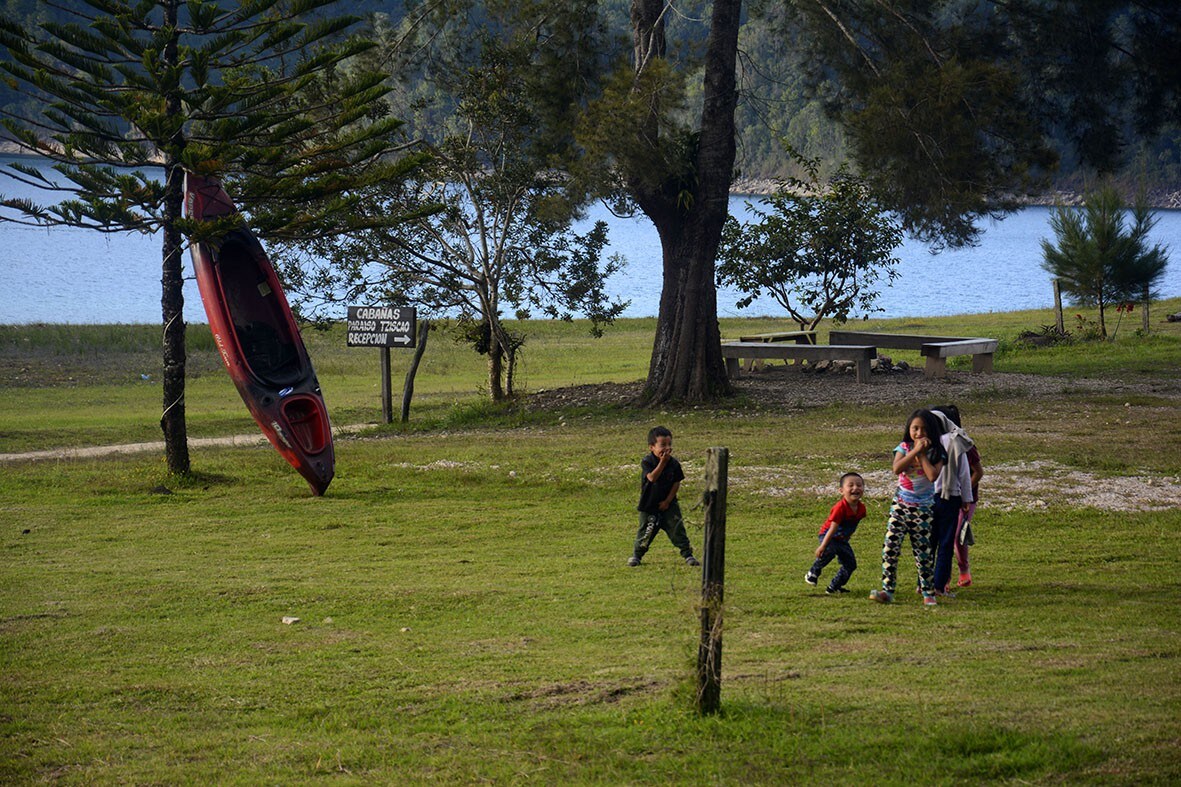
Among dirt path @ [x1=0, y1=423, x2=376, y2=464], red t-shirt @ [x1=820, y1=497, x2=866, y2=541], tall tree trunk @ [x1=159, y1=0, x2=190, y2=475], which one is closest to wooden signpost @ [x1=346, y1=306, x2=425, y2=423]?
dirt path @ [x1=0, y1=423, x2=376, y2=464]

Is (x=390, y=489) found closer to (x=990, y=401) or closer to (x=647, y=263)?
(x=990, y=401)

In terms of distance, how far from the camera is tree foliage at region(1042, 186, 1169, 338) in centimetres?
2805

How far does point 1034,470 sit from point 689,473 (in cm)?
357

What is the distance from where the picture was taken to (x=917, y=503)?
7.89 m

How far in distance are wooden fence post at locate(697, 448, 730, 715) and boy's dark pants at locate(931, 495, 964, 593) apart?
3048 mm

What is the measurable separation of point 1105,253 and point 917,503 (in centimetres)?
2268

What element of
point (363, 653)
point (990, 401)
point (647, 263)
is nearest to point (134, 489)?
point (363, 653)

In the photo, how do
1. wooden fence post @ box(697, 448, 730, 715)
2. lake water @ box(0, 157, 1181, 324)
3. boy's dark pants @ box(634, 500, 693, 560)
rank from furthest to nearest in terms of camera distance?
lake water @ box(0, 157, 1181, 324) < boy's dark pants @ box(634, 500, 693, 560) < wooden fence post @ box(697, 448, 730, 715)

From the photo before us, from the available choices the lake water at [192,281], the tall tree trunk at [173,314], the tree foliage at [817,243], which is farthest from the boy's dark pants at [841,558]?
the lake water at [192,281]

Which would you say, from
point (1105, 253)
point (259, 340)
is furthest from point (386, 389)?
point (1105, 253)

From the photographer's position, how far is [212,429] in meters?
20.7

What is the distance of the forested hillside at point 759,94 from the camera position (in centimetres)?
2147

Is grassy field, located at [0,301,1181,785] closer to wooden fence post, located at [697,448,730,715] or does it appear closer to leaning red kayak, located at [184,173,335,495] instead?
wooden fence post, located at [697,448,730,715]

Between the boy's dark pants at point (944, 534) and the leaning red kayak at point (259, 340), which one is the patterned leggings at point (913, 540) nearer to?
the boy's dark pants at point (944, 534)
